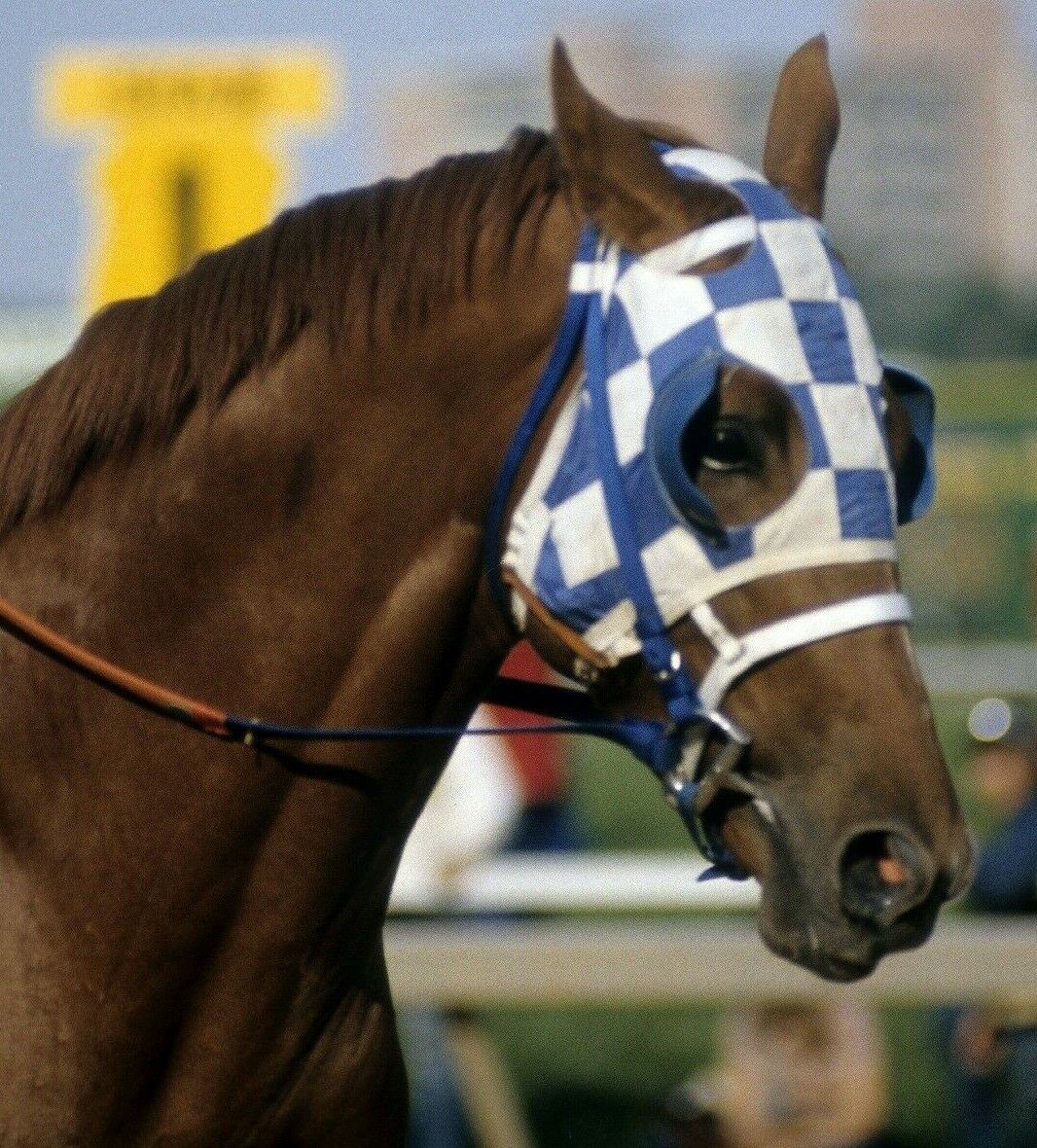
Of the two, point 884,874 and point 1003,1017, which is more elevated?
point 884,874

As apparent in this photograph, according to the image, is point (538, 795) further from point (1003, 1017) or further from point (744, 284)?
point (744, 284)

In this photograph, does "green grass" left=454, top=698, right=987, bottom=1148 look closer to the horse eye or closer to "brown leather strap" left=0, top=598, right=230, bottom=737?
"brown leather strap" left=0, top=598, right=230, bottom=737

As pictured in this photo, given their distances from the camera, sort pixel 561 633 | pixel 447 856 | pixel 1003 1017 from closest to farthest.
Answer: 1. pixel 561 633
2. pixel 1003 1017
3. pixel 447 856

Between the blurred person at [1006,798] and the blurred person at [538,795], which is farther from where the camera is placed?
the blurred person at [538,795]

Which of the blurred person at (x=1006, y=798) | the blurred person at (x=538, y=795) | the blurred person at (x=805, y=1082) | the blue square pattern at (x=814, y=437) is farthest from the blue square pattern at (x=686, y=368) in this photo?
the blurred person at (x=538, y=795)

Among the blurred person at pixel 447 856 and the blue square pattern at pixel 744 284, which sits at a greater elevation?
the blue square pattern at pixel 744 284

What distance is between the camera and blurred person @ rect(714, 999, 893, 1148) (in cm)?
515

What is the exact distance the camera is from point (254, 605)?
99.5 inches

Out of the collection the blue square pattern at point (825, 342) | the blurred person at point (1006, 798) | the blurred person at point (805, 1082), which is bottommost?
the blurred person at point (805, 1082)

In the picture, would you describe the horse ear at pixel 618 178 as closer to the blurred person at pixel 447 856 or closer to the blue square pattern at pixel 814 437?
the blue square pattern at pixel 814 437

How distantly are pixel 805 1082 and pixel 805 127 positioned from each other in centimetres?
301

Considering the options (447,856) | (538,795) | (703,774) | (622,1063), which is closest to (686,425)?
(703,774)

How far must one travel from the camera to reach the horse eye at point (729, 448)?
237 cm

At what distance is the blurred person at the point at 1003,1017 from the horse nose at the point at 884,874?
2.71 meters
